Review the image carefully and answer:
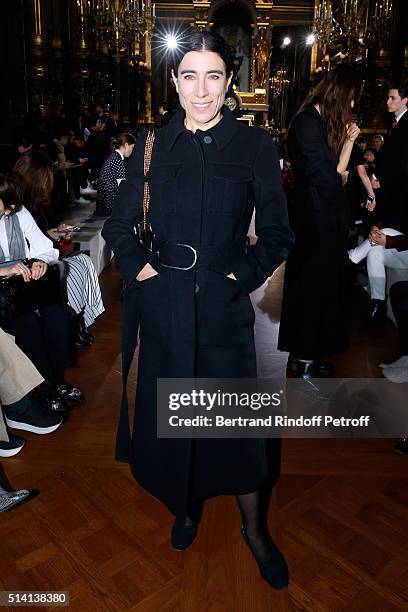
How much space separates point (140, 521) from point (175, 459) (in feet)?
1.62

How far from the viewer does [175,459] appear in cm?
188

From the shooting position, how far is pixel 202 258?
173cm

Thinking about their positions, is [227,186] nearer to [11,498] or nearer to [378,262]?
[11,498]

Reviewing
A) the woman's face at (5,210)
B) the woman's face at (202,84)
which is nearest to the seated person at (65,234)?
the woman's face at (5,210)

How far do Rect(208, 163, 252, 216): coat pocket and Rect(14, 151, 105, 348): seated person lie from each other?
197cm

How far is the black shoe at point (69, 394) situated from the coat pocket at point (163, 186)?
1674mm

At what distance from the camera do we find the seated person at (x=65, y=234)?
132 inches

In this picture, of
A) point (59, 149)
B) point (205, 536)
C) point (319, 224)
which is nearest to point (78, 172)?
point (59, 149)

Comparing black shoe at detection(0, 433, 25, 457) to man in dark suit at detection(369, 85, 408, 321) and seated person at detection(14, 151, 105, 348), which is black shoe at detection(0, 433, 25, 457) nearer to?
seated person at detection(14, 151, 105, 348)

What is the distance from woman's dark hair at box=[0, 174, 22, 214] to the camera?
9.56 ft

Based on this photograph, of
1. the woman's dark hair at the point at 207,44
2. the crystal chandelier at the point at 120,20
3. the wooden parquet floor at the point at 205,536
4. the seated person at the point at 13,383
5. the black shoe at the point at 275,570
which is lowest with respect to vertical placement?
the wooden parquet floor at the point at 205,536

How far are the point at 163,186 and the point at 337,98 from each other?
A: 1356 mm

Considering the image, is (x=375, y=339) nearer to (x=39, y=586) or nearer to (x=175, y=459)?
(x=175, y=459)

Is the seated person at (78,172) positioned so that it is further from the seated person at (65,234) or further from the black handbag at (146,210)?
the black handbag at (146,210)
